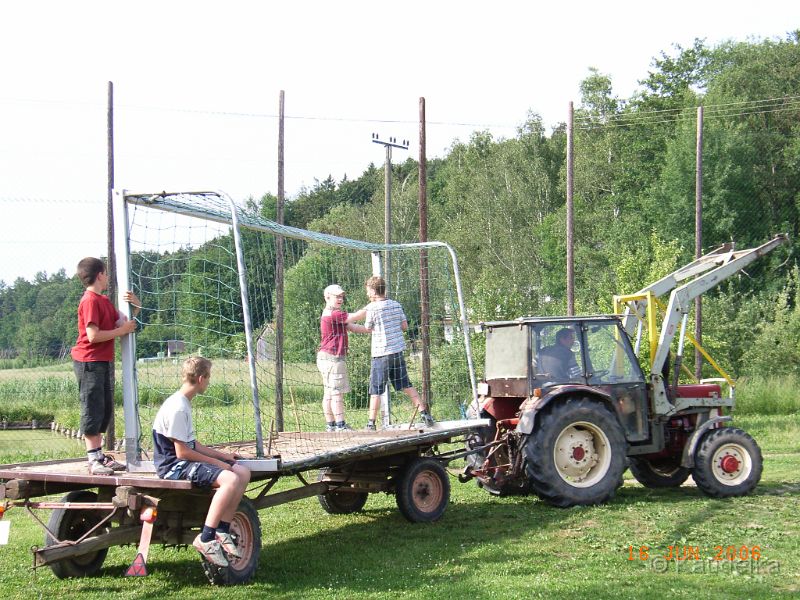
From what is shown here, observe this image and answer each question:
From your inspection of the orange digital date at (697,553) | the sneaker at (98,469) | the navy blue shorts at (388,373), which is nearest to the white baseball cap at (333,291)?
the navy blue shorts at (388,373)

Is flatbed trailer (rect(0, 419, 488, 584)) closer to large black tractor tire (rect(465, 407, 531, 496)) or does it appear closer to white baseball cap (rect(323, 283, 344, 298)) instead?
white baseball cap (rect(323, 283, 344, 298))

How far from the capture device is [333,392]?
31.8 feet

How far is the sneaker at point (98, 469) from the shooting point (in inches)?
282

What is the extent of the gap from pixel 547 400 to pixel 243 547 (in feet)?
13.6

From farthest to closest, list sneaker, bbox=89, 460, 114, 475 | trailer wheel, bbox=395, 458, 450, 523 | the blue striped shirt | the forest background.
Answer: the forest background → the blue striped shirt → trailer wheel, bbox=395, 458, 450, 523 → sneaker, bbox=89, 460, 114, 475

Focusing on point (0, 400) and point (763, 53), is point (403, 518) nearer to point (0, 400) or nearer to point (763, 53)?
point (0, 400)

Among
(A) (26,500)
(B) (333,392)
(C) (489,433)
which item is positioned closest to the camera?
(A) (26,500)

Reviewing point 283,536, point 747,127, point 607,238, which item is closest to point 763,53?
point 747,127

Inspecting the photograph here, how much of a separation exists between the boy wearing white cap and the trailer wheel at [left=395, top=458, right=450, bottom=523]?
0.89 meters

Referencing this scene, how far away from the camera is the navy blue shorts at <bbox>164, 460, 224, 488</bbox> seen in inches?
262

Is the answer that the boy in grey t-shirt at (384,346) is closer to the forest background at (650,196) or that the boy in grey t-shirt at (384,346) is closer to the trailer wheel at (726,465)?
the trailer wheel at (726,465)

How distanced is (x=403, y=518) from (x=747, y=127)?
35.8 meters

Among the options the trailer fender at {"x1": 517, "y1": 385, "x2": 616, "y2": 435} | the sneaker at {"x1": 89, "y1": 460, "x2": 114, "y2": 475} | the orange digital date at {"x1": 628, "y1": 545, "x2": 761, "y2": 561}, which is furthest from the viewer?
the trailer fender at {"x1": 517, "y1": 385, "x2": 616, "y2": 435}

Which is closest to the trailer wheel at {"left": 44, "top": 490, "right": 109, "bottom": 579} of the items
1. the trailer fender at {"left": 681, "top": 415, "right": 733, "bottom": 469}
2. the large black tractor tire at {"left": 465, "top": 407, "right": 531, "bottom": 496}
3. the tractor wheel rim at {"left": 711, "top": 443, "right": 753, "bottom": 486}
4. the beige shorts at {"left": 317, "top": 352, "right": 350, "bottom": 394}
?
the beige shorts at {"left": 317, "top": 352, "right": 350, "bottom": 394}
